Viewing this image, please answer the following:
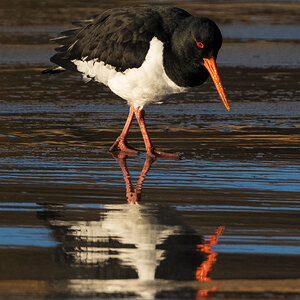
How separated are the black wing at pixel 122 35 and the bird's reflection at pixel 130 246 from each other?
2008 mm

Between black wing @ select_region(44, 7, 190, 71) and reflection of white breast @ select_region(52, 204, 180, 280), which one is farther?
black wing @ select_region(44, 7, 190, 71)

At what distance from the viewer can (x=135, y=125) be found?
9961mm

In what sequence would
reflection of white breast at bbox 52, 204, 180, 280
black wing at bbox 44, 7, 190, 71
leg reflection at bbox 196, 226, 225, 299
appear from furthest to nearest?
black wing at bbox 44, 7, 190, 71 < reflection of white breast at bbox 52, 204, 180, 280 < leg reflection at bbox 196, 226, 225, 299

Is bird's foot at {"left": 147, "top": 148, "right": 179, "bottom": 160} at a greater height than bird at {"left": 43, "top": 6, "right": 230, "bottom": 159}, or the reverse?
bird at {"left": 43, "top": 6, "right": 230, "bottom": 159}

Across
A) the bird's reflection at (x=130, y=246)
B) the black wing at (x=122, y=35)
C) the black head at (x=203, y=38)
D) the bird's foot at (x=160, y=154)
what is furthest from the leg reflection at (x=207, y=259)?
the black wing at (x=122, y=35)

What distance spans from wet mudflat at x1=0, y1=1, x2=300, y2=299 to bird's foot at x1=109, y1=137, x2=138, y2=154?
3.4 inches

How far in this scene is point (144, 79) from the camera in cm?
806

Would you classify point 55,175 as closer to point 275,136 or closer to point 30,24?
point 275,136

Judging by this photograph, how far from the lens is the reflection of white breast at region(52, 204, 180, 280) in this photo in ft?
16.7

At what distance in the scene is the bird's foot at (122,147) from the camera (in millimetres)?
8477

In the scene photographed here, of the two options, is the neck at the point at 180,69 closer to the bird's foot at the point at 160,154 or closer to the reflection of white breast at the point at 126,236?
the bird's foot at the point at 160,154

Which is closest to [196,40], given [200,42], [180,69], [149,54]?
[200,42]

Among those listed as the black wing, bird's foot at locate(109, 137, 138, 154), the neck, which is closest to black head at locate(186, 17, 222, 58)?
the neck

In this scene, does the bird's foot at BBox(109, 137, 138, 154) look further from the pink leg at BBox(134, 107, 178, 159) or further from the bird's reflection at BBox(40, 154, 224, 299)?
the bird's reflection at BBox(40, 154, 224, 299)
